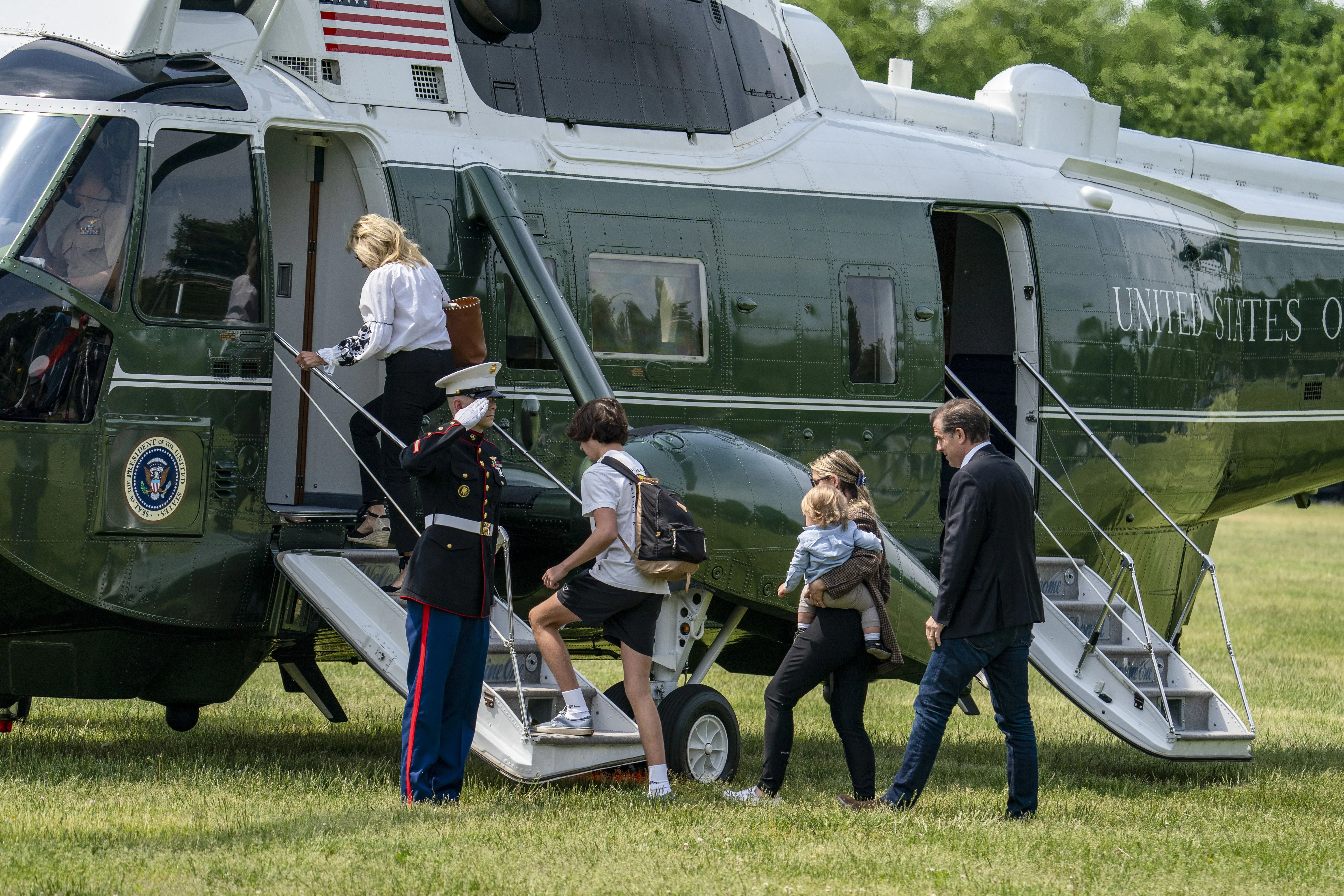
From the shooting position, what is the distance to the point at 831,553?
23.9 feet

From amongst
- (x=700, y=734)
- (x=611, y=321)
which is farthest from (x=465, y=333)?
(x=700, y=734)

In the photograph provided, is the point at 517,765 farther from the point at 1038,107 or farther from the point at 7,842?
the point at 1038,107

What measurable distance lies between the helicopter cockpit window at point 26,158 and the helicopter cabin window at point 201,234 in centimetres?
40

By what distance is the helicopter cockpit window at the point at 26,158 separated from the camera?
23.3 feet

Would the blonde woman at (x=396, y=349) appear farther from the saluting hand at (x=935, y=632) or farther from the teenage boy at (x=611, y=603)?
the saluting hand at (x=935, y=632)

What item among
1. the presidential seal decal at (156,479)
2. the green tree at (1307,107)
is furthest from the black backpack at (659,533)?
the green tree at (1307,107)

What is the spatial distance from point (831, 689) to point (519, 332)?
2.53m

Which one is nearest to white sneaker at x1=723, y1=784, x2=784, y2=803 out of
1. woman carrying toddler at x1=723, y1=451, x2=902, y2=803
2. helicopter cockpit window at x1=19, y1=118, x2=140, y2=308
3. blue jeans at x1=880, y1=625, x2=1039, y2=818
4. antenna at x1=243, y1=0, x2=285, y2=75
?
woman carrying toddler at x1=723, y1=451, x2=902, y2=803

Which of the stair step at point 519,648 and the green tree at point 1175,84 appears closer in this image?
the stair step at point 519,648

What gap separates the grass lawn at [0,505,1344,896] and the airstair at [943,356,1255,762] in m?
0.30

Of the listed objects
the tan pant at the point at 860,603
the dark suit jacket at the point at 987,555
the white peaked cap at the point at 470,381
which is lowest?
the tan pant at the point at 860,603

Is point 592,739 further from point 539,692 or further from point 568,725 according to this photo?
point 539,692

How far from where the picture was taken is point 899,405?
9.72 metres

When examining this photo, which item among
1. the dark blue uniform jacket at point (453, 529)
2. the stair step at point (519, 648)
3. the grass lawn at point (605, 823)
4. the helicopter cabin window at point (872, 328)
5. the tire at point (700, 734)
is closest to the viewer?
the grass lawn at point (605, 823)
